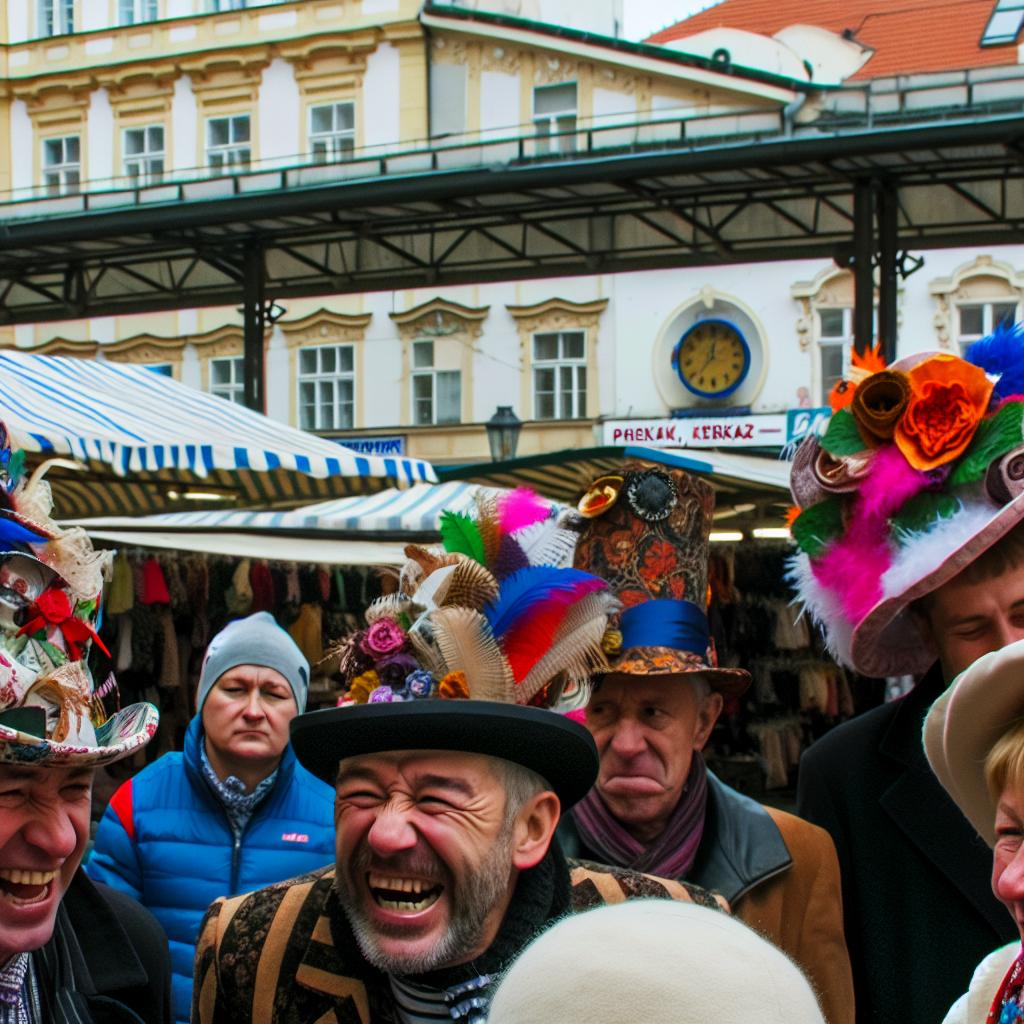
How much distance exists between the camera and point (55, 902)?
2.62 meters

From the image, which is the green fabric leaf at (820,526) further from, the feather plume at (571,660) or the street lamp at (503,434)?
the street lamp at (503,434)

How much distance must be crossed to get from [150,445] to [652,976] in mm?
7006

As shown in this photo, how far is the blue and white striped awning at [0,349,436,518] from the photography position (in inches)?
303

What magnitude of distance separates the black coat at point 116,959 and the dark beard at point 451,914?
1.91 ft

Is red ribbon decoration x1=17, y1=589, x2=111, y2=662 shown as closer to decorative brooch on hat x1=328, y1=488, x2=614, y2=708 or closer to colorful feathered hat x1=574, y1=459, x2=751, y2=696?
decorative brooch on hat x1=328, y1=488, x2=614, y2=708

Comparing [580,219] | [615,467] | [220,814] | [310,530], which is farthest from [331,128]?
[220,814]

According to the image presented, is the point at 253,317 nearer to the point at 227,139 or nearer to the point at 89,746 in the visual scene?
the point at 89,746

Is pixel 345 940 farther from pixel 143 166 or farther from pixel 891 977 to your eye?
pixel 143 166

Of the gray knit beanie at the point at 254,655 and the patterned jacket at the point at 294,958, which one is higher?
the gray knit beanie at the point at 254,655

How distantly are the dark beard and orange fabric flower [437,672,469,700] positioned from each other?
0.24 meters

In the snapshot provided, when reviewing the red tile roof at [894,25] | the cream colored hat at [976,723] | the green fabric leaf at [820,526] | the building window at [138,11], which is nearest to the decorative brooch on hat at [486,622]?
the green fabric leaf at [820,526]

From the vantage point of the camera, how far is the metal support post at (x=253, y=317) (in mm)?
16562

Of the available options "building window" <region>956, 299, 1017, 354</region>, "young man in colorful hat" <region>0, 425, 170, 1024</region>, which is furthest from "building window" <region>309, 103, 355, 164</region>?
"young man in colorful hat" <region>0, 425, 170, 1024</region>

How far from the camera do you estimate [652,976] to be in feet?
4.34
